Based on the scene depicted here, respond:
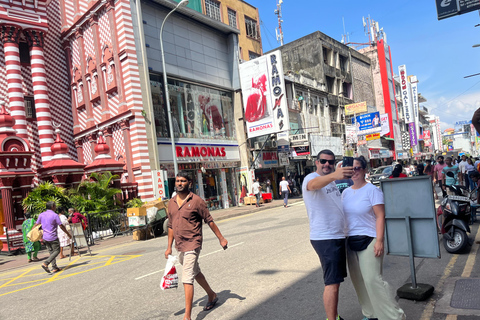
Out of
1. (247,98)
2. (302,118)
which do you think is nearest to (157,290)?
(247,98)

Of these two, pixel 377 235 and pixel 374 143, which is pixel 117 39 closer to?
pixel 377 235

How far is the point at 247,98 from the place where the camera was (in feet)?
93.0

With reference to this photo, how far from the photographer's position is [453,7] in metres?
17.2

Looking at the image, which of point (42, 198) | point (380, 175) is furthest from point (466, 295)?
point (380, 175)

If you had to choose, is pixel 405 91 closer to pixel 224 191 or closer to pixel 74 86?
pixel 224 191

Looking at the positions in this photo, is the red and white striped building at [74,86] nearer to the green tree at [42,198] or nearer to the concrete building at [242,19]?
the green tree at [42,198]

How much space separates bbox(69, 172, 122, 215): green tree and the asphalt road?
23.2 feet

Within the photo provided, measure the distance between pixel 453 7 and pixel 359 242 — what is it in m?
17.4

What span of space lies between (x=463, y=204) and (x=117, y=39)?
2015cm

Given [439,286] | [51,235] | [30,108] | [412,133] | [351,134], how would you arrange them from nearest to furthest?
[439,286] < [51,235] < [30,108] < [351,134] < [412,133]

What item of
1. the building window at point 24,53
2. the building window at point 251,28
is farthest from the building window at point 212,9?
the building window at point 24,53

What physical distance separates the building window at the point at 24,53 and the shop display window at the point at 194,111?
25.8 feet

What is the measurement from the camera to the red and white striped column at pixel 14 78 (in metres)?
22.1

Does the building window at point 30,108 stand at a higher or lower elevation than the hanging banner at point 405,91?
lower
